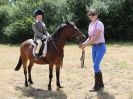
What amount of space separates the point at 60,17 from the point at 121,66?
13.0 m

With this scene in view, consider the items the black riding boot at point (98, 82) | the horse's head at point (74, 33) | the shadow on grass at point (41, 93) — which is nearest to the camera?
the shadow on grass at point (41, 93)

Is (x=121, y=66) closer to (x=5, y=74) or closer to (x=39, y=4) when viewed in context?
(x=5, y=74)

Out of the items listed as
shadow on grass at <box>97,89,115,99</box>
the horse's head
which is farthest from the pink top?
shadow on grass at <box>97,89,115,99</box>

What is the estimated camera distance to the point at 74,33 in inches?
379

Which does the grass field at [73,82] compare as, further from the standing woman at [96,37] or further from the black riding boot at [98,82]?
the standing woman at [96,37]

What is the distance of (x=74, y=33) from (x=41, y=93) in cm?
184

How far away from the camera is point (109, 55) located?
58.0ft

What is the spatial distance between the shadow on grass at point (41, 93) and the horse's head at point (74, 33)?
151 cm

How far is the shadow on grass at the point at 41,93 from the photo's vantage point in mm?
9359

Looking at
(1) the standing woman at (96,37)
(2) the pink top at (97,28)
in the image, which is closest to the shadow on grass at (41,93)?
(1) the standing woman at (96,37)

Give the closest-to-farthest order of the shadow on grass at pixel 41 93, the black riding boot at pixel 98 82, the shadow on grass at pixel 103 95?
the shadow on grass at pixel 103 95 < the shadow on grass at pixel 41 93 < the black riding boot at pixel 98 82

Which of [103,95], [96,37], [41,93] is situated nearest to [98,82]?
[103,95]

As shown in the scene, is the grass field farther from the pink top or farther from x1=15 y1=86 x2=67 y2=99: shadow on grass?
the pink top

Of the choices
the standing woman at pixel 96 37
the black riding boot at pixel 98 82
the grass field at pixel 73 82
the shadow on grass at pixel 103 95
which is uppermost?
the standing woman at pixel 96 37
